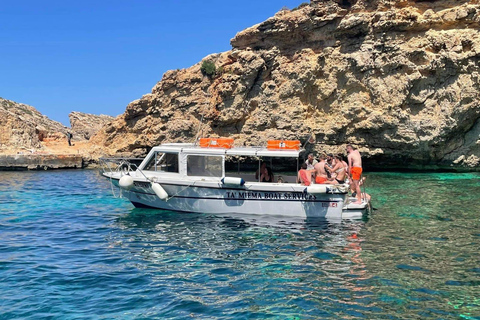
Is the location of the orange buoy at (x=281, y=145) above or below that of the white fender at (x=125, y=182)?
above

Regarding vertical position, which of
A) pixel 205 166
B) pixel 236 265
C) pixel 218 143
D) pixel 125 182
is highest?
pixel 218 143

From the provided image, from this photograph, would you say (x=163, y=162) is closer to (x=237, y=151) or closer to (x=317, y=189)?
(x=237, y=151)

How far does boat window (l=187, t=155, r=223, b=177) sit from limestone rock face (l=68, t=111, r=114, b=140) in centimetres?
4540

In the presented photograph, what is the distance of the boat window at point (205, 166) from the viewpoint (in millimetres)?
14656

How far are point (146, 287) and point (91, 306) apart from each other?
1.10 meters

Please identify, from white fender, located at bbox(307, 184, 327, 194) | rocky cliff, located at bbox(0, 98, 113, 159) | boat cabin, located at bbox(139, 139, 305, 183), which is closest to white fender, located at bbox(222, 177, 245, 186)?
boat cabin, located at bbox(139, 139, 305, 183)

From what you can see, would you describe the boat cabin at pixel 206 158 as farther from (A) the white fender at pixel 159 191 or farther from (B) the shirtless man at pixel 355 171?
(B) the shirtless man at pixel 355 171

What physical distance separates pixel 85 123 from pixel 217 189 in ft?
161

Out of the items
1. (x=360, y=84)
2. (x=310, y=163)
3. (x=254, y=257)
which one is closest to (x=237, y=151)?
(x=310, y=163)

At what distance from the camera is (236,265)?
916 centimetres

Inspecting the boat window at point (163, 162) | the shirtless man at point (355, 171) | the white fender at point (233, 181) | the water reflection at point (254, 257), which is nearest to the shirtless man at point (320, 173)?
the shirtless man at point (355, 171)

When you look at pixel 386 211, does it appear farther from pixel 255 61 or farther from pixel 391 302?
pixel 255 61

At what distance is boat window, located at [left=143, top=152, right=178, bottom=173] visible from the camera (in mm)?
15062

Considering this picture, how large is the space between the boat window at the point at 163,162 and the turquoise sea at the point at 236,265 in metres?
1.49
